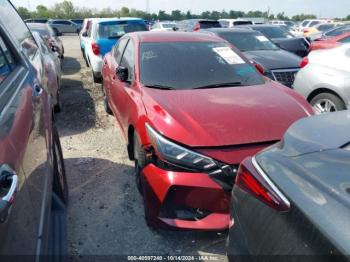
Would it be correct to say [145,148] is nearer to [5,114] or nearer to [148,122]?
[148,122]

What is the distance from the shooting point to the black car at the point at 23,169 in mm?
1179

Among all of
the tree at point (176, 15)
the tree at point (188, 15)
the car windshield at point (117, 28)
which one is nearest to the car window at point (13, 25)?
the car windshield at point (117, 28)

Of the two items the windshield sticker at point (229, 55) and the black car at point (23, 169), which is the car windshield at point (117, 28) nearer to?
the windshield sticker at point (229, 55)

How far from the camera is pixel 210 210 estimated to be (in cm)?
262

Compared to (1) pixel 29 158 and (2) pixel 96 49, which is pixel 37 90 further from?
(2) pixel 96 49

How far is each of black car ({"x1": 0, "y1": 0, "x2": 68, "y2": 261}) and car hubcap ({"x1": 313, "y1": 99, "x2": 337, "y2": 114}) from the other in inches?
149

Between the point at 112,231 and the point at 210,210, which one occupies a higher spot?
the point at 210,210

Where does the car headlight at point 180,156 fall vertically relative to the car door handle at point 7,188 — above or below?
below

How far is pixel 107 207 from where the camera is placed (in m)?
3.34

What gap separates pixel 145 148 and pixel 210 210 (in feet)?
2.38

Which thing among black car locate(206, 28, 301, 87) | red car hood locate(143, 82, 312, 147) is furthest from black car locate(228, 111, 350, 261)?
black car locate(206, 28, 301, 87)

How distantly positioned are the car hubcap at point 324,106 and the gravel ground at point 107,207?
2.79 metres

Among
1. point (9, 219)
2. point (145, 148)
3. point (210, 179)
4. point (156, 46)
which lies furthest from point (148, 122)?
point (9, 219)

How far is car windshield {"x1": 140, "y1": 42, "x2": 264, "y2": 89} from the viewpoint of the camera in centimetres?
359
